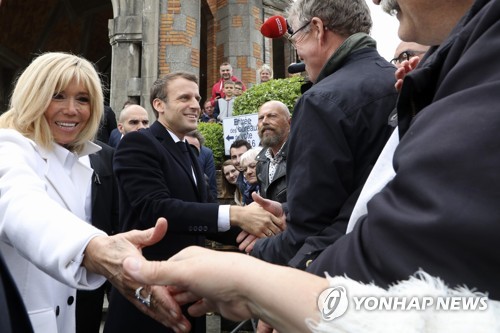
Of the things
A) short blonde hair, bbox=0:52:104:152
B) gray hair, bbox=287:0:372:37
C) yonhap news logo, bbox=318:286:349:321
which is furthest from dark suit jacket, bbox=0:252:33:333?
gray hair, bbox=287:0:372:37

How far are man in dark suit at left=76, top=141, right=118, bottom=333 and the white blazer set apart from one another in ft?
0.78

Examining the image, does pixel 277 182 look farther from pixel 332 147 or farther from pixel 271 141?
pixel 332 147

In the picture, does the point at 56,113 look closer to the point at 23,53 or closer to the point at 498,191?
the point at 498,191

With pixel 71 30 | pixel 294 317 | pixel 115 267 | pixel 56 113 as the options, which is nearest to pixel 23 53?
pixel 71 30

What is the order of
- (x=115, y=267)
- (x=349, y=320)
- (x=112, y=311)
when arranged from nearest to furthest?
(x=349, y=320), (x=115, y=267), (x=112, y=311)

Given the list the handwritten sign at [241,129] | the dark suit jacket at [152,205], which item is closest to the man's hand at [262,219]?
the dark suit jacket at [152,205]

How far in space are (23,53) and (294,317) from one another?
1653cm

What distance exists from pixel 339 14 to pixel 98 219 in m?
1.77

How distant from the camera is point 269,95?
8695mm

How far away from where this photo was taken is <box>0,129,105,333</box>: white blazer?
1667 millimetres

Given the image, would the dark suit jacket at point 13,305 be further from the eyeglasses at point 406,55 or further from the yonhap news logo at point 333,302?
the eyeglasses at point 406,55

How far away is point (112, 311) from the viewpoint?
2.86 m

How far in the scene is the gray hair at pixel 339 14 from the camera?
2.27 meters

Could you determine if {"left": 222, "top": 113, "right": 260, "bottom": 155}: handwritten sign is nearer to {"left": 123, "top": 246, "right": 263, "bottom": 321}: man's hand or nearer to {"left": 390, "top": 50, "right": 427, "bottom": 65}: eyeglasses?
{"left": 390, "top": 50, "right": 427, "bottom": 65}: eyeglasses
